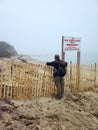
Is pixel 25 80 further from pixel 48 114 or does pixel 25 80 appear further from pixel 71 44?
pixel 71 44

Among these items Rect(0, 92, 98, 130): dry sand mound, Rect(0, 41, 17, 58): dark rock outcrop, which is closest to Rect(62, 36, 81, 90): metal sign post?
Rect(0, 92, 98, 130): dry sand mound

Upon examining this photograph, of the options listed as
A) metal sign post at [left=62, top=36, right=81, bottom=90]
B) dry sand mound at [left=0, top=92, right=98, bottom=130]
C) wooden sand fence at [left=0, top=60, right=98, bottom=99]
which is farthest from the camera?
metal sign post at [left=62, top=36, right=81, bottom=90]

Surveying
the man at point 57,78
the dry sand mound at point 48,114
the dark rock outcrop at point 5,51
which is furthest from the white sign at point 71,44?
the dark rock outcrop at point 5,51

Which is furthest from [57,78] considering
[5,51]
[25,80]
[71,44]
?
[5,51]

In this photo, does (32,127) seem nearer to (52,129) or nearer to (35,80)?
(52,129)

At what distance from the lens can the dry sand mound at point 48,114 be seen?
9391mm

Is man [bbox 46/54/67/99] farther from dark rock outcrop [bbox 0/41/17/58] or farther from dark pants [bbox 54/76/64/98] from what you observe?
dark rock outcrop [bbox 0/41/17/58]

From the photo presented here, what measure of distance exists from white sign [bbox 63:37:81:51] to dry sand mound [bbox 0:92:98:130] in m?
2.50

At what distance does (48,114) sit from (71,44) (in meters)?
4.69

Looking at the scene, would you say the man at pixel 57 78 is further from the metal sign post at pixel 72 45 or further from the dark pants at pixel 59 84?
the metal sign post at pixel 72 45

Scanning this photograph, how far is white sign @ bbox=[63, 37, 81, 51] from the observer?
1400 centimetres

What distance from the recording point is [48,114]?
10242mm

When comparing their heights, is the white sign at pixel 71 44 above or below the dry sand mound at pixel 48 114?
above

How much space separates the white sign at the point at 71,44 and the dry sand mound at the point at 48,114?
8.19 ft
